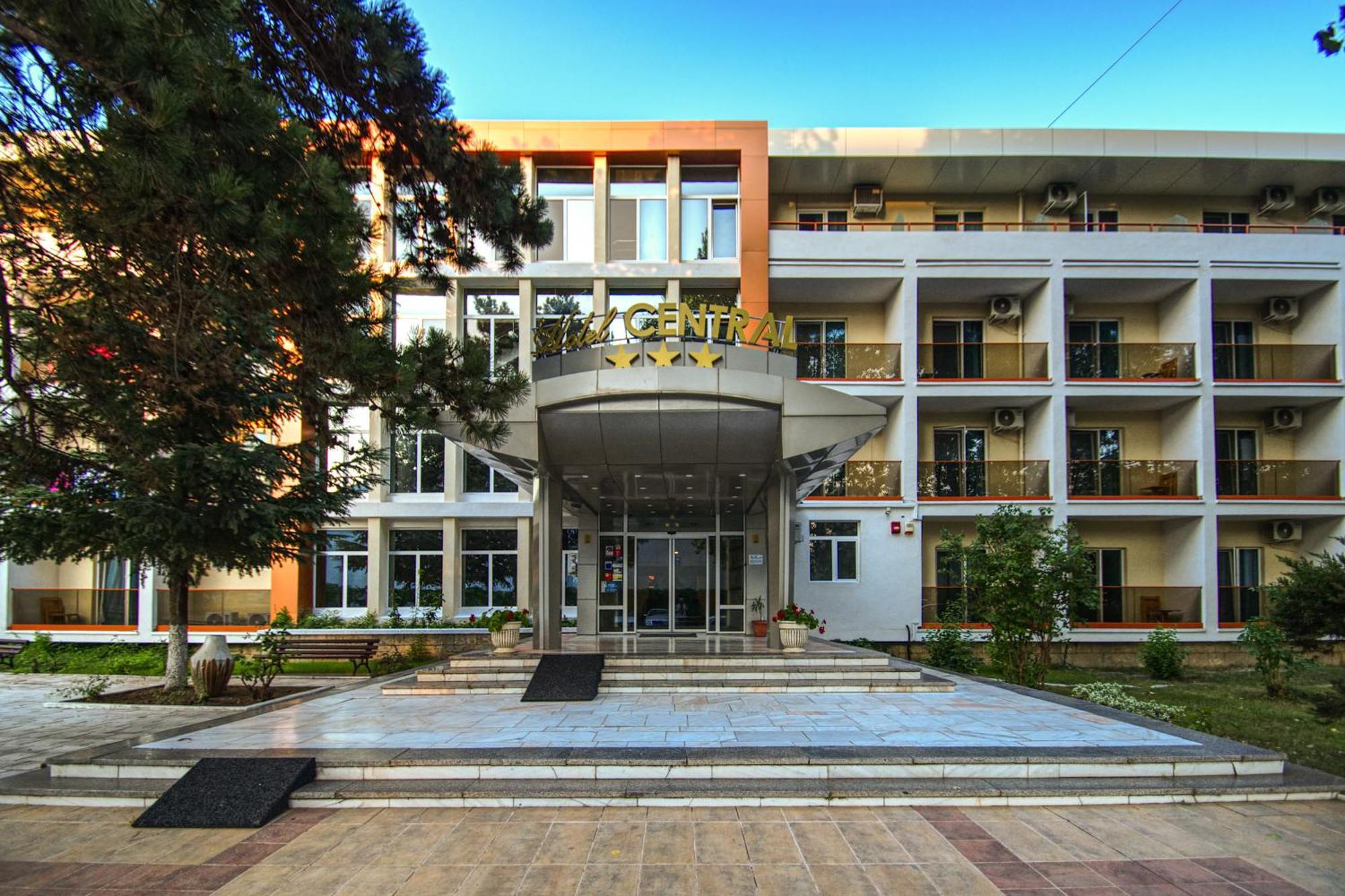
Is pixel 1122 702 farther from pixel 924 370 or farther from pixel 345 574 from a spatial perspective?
pixel 345 574

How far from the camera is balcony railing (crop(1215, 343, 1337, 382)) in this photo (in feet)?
67.6

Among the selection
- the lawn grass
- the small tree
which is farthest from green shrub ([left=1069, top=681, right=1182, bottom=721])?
the small tree

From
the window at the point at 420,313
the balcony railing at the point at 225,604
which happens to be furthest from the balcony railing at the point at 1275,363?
the balcony railing at the point at 225,604

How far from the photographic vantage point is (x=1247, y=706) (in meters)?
12.7

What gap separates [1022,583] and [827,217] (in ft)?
44.9

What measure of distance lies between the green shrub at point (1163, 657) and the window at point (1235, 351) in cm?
880

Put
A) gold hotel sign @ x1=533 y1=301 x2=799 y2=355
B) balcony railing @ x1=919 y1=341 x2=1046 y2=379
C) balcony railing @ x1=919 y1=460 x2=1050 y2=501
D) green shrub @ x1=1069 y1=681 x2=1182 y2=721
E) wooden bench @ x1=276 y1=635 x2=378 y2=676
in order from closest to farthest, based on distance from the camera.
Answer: green shrub @ x1=1069 y1=681 x2=1182 y2=721
gold hotel sign @ x1=533 y1=301 x2=799 y2=355
wooden bench @ x1=276 y1=635 x2=378 y2=676
balcony railing @ x1=919 y1=460 x2=1050 y2=501
balcony railing @ x1=919 y1=341 x2=1046 y2=379

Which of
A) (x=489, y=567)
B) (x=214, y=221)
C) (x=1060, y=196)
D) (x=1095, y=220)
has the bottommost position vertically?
(x=489, y=567)

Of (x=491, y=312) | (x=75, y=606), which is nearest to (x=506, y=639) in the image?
(x=491, y=312)

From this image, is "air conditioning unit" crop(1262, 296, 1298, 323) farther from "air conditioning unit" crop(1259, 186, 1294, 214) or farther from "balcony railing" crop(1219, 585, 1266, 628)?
"balcony railing" crop(1219, 585, 1266, 628)

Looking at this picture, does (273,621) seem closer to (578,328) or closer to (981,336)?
(578,328)

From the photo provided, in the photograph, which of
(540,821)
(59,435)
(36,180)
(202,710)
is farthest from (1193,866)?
(202,710)

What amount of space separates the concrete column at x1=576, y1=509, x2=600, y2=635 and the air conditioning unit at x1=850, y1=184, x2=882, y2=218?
12.0 metres

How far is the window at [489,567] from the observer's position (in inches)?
836
